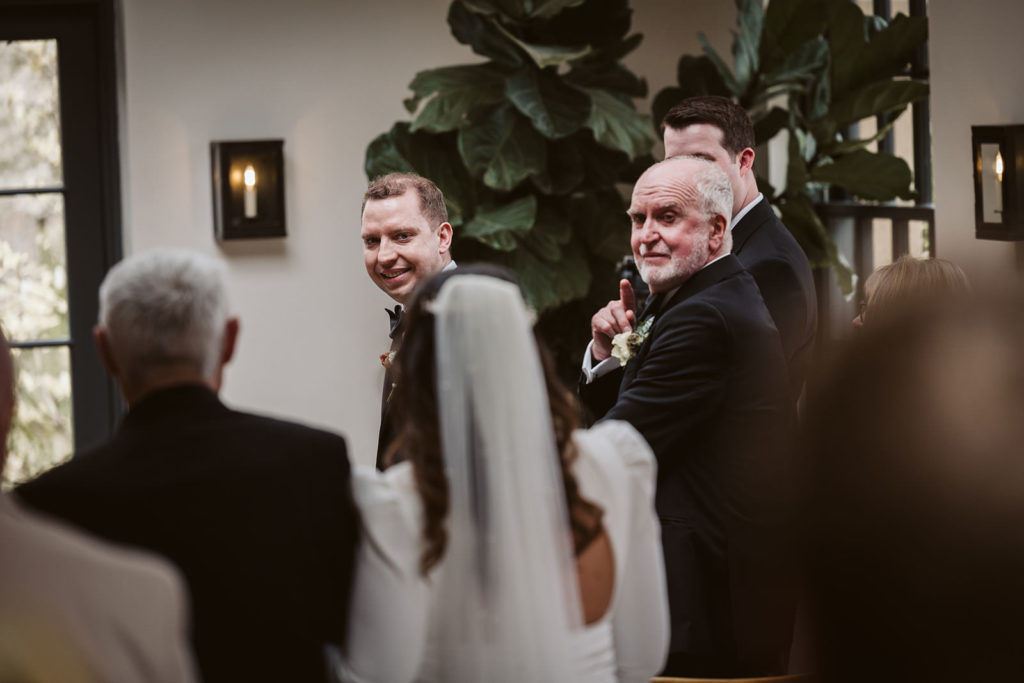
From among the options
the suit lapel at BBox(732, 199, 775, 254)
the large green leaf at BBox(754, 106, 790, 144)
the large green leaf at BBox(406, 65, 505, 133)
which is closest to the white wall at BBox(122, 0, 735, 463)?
the large green leaf at BBox(406, 65, 505, 133)

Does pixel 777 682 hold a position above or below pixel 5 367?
below

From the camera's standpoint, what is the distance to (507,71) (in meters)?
5.17

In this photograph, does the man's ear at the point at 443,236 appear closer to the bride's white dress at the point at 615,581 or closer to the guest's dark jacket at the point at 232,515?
the bride's white dress at the point at 615,581

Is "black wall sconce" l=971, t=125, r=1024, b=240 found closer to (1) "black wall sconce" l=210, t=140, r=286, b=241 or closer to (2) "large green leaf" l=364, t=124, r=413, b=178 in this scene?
(2) "large green leaf" l=364, t=124, r=413, b=178

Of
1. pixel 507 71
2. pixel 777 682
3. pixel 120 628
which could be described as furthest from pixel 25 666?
pixel 507 71

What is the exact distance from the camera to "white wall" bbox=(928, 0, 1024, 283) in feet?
11.4

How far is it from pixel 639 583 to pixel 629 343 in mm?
1019

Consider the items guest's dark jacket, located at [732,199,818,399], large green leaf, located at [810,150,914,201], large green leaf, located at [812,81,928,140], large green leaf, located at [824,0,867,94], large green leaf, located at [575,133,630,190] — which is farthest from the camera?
large green leaf, located at [575,133,630,190]

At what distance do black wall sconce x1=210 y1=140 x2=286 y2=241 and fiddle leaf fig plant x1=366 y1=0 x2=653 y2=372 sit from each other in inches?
23.8

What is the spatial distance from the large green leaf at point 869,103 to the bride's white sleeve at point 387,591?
3.47 meters

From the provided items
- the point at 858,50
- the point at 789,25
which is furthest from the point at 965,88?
→ the point at 789,25

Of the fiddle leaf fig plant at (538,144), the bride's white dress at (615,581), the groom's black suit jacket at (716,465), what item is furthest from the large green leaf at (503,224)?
the bride's white dress at (615,581)

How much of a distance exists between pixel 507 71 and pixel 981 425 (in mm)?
4557

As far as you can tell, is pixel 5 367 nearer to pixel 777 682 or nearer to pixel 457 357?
pixel 457 357
